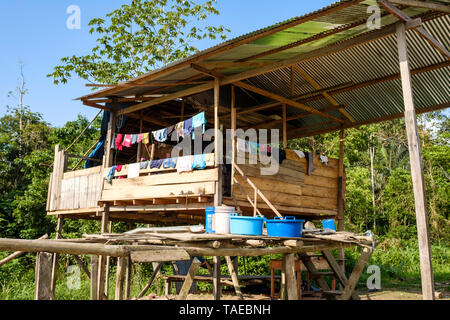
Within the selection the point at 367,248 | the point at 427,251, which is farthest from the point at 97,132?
the point at 427,251

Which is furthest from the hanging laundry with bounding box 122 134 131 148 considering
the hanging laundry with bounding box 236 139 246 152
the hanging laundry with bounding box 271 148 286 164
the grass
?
the grass

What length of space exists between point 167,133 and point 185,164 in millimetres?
1383

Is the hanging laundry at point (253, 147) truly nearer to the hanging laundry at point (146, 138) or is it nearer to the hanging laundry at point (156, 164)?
the hanging laundry at point (156, 164)

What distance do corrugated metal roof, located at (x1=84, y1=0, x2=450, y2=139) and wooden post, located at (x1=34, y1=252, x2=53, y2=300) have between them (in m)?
5.15

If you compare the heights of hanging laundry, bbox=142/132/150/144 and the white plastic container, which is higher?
hanging laundry, bbox=142/132/150/144

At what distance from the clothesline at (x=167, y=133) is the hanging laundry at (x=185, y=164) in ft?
2.41

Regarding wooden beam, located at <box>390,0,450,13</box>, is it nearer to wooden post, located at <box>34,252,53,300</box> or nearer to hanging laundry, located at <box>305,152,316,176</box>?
hanging laundry, located at <box>305,152,316,176</box>

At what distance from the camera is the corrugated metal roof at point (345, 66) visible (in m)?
7.69

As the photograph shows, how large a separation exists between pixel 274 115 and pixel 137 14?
1127 centimetres

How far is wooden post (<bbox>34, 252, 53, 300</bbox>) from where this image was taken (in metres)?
3.89

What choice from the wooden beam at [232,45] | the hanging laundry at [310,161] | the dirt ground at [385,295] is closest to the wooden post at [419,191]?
the wooden beam at [232,45]

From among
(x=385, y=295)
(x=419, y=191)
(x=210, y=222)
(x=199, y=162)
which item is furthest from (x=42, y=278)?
(x=385, y=295)

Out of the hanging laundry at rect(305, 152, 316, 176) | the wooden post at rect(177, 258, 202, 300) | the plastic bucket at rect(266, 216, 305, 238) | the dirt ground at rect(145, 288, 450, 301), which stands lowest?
the dirt ground at rect(145, 288, 450, 301)

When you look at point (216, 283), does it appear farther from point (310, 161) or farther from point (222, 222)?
point (310, 161)
